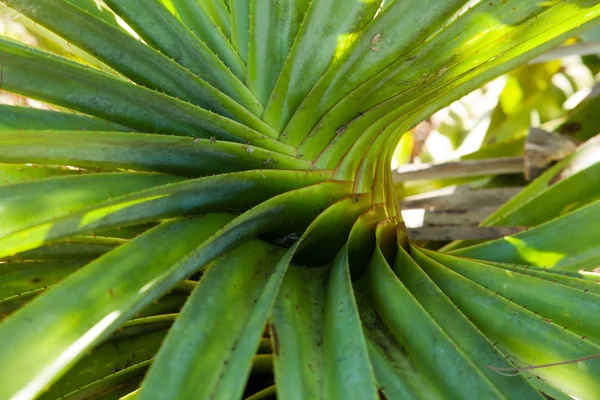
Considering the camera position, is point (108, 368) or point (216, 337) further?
Answer: point (108, 368)

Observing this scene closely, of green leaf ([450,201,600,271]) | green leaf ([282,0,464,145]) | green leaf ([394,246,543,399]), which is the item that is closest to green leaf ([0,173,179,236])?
green leaf ([282,0,464,145])

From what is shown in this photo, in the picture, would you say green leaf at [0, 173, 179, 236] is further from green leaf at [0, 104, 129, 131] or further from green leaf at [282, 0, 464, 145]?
green leaf at [282, 0, 464, 145]

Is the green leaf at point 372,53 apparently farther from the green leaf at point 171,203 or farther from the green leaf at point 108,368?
the green leaf at point 108,368

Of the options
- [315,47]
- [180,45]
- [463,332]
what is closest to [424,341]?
[463,332]

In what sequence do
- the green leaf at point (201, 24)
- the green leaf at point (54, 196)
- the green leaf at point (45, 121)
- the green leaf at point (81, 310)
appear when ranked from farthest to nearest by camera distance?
the green leaf at point (201, 24)
the green leaf at point (45, 121)
the green leaf at point (54, 196)
the green leaf at point (81, 310)

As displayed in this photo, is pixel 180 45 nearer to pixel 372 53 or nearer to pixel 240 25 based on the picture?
pixel 240 25

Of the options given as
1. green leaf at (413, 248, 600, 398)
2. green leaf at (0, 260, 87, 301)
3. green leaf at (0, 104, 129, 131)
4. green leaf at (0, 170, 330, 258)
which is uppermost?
green leaf at (0, 104, 129, 131)

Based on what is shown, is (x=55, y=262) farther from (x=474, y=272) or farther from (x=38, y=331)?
(x=474, y=272)

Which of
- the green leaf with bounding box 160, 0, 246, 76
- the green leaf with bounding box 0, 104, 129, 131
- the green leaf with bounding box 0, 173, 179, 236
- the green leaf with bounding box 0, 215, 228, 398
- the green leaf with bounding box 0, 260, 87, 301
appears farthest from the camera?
the green leaf with bounding box 160, 0, 246, 76

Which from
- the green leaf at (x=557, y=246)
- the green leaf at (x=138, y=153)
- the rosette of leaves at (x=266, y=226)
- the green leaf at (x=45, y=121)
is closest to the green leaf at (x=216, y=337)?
the rosette of leaves at (x=266, y=226)
